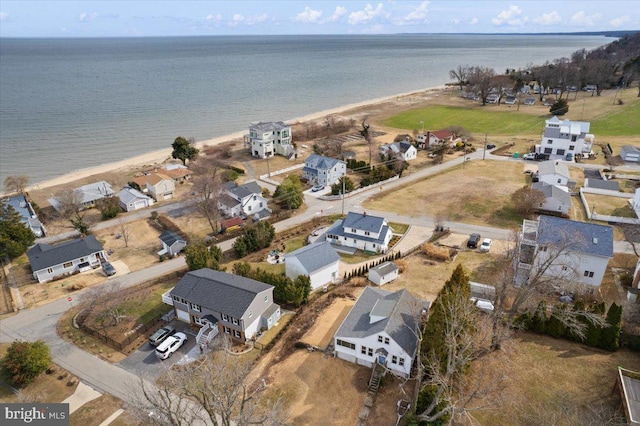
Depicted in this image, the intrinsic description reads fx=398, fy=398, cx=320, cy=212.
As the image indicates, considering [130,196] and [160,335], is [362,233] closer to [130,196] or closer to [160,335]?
[160,335]

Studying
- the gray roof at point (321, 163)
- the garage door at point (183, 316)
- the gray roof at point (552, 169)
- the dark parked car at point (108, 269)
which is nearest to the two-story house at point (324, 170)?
the gray roof at point (321, 163)

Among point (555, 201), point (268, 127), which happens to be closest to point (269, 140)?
point (268, 127)

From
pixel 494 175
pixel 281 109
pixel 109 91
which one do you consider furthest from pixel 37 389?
pixel 109 91

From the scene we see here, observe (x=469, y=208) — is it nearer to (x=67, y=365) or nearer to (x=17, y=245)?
(x=67, y=365)

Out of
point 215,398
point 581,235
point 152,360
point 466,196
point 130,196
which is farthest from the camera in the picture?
point 130,196

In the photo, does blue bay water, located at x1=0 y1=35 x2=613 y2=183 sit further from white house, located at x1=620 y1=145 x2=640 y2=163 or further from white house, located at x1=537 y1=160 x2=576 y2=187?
white house, located at x1=620 y1=145 x2=640 y2=163
